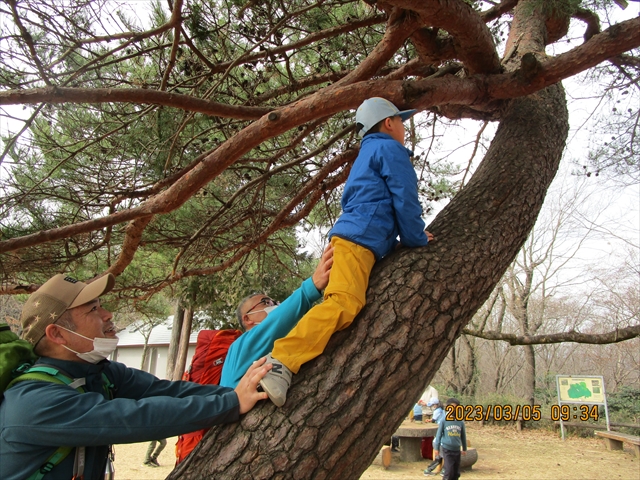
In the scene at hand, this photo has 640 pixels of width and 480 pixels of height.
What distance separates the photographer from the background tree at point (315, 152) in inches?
57.6

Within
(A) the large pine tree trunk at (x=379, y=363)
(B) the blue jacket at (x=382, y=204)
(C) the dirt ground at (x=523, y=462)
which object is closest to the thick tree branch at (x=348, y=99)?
(B) the blue jacket at (x=382, y=204)

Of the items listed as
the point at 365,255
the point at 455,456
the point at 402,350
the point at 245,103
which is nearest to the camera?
the point at 402,350

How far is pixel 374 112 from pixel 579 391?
478 inches

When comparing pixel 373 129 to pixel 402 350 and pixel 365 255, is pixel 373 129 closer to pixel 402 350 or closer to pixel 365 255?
pixel 365 255

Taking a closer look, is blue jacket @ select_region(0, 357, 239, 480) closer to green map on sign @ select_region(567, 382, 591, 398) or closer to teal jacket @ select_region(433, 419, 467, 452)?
teal jacket @ select_region(433, 419, 467, 452)

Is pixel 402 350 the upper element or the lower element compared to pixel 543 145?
lower

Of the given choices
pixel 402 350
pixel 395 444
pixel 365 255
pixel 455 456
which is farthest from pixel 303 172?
pixel 395 444

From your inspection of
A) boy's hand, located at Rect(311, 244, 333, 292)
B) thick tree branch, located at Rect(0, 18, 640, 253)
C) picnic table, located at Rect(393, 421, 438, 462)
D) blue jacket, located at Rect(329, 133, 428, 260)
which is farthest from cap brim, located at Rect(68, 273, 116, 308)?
picnic table, located at Rect(393, 421, 438, 462)

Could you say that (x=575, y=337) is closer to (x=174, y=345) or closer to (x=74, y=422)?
(x=74, y=422)

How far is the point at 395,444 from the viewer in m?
10.6

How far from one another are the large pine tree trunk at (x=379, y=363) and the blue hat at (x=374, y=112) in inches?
21.7

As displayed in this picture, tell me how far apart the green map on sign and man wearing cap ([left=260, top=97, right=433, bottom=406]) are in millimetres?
11883

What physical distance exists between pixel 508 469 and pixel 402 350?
29.6 ft

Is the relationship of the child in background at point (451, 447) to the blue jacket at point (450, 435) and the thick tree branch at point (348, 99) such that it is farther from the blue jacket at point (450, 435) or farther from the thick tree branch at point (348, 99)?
the thick tree branch at point (348, 99)
